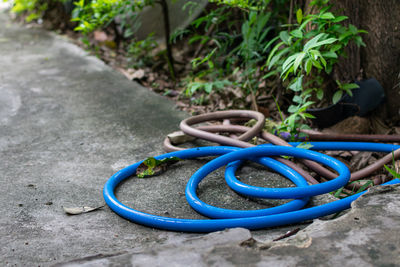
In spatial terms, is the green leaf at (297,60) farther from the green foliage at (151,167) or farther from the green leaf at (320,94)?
the green foliage at (151,167)

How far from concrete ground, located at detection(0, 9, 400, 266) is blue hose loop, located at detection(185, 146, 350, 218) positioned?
0.08 m

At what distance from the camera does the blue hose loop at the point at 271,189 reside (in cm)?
182

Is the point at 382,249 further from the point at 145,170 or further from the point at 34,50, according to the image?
the point at 34,50

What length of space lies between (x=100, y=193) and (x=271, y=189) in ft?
2.83

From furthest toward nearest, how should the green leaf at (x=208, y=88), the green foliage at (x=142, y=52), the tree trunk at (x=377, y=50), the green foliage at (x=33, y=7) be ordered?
the green foliage at (x=33, y=7) < the green foliage at (x=142, y=52) < the green leaf at (x=208, y=88) < the tree trunk at (x=377, y=50)

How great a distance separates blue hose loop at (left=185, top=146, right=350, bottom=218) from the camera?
182 centimetres

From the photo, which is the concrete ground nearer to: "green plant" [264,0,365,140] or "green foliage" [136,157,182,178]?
"green foliage" [136,157,182,178]

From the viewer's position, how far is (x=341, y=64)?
271 cm

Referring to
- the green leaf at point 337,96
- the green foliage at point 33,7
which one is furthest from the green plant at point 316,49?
the green foliage at point 33,7

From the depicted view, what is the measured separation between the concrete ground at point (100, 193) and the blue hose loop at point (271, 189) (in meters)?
0.08

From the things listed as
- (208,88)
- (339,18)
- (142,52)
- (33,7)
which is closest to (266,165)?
(339,18)

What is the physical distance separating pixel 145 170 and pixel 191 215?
0.49 metres

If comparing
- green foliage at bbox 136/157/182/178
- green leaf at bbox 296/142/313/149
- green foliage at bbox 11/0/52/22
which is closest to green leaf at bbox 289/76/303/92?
green leaf at bbox 296/142/313/149

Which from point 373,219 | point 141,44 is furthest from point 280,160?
point 141,44
